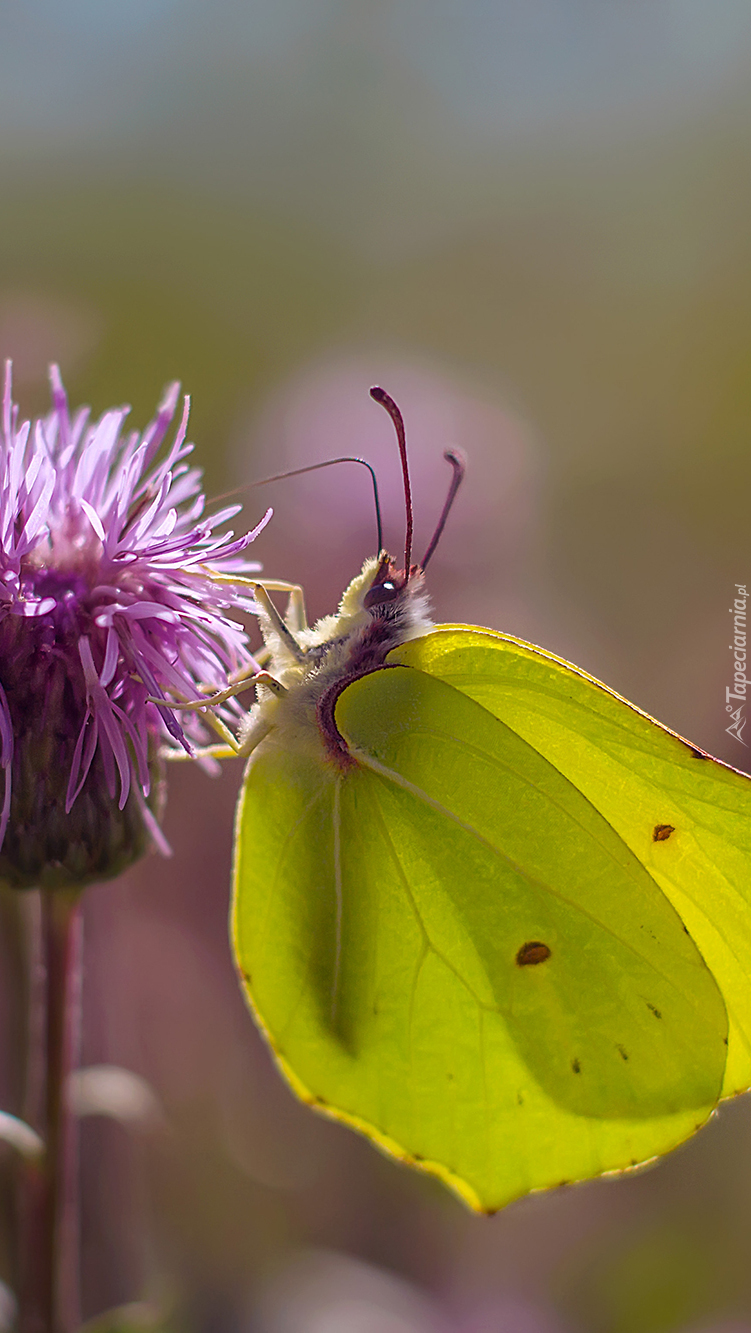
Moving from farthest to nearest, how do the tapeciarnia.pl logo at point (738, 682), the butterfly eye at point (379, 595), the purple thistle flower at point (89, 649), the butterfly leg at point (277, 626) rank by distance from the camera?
the tapeciarnia.pl logo at point (738, 682) → the butterfly eye at point (379, 595) → the butterfly leg at point (277, 626) → the purple thistle flower at point (89, 649)

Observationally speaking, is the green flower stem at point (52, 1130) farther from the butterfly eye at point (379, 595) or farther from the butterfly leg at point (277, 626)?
the butterfly eye at point (379, 595)

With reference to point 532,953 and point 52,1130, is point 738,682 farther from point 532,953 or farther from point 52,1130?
point 52,1130

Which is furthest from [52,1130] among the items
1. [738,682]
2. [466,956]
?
[738,682]

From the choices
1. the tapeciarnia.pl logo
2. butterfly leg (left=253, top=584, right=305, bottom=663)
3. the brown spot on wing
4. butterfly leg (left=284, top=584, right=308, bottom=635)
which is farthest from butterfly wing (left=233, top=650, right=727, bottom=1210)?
the tapeciarnia.pl logo

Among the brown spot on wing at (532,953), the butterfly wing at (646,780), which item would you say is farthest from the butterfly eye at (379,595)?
the brown spot on wing at (532,953)

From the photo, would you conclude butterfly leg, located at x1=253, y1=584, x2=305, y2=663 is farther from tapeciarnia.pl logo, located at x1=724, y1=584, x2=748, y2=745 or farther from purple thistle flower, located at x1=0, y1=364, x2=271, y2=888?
tapeciarnia.pl logo, located at x1=724, y1=584, x2=748, y2=745

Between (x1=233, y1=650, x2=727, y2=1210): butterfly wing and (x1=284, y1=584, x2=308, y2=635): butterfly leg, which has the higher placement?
(x1=284, y1=584, x2=308, y2=635): butterfly leg

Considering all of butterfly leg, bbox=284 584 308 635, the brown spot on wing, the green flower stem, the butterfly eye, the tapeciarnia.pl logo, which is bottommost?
the green flower stem

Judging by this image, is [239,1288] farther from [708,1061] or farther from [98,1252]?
[708,1061]
